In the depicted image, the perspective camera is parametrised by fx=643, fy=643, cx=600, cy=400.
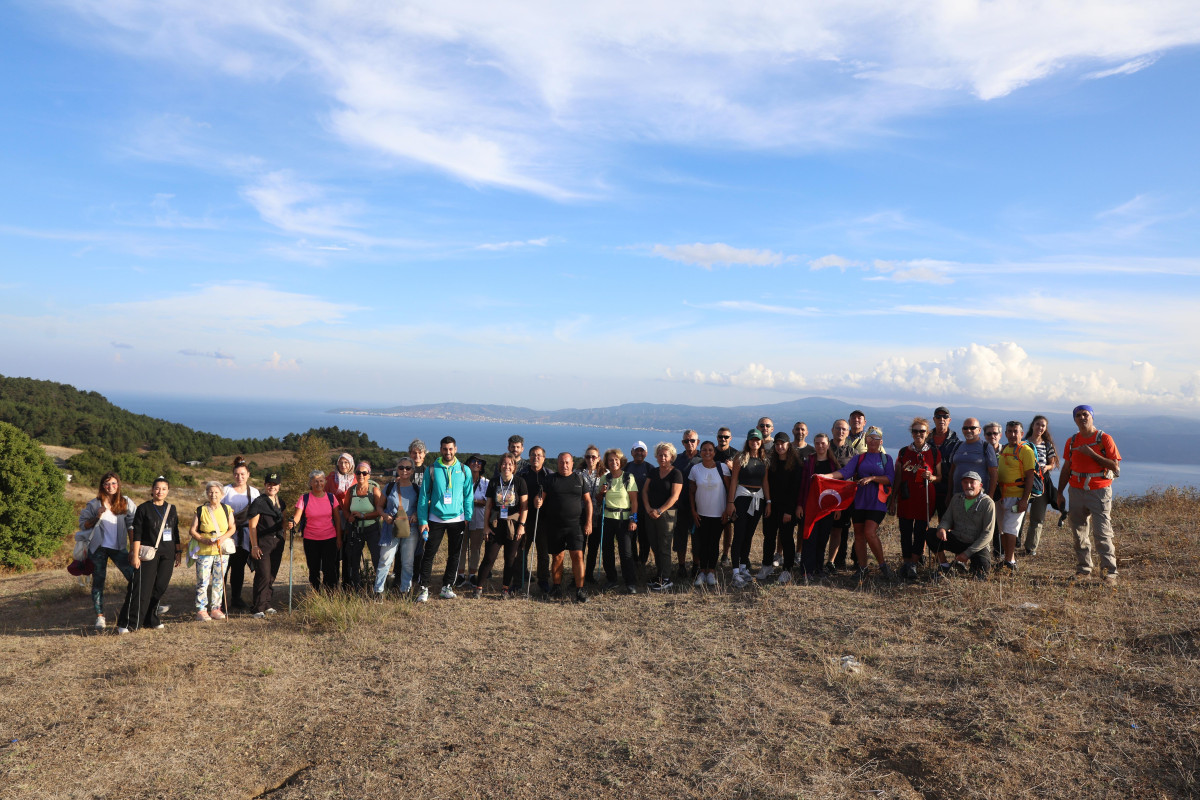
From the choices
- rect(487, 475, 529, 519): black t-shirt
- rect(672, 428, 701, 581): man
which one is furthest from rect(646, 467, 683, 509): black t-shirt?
rect(487, 475, 529, 519): black t-shirt

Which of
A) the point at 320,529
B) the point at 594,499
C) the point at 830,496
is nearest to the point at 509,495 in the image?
the point at 594,499

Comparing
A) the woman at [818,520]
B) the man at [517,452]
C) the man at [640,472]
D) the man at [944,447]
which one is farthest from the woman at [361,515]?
the man at [944,447]

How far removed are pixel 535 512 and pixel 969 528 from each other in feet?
17.0

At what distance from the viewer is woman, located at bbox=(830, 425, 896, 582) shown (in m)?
7.78

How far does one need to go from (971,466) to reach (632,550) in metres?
4.26

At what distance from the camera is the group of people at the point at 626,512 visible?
7.53m

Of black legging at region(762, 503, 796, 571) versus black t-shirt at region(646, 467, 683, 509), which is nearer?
black t-shirt at region(646, 467, 683, 509)

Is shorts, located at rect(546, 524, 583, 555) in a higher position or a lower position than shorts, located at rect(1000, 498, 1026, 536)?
lower

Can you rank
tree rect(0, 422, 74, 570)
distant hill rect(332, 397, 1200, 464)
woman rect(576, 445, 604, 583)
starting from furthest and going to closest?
distant hill rect(332, 397, 1200, 464), tree rect(0, 422, 74, 570), woman rect(576, 445, 604, 583)

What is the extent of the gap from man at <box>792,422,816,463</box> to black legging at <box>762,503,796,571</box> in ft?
2.46

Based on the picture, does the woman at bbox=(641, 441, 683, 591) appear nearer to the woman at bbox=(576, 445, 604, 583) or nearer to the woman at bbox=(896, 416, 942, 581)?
the woman at bbox=(576, 445, 604, 583)

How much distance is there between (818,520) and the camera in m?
8.15

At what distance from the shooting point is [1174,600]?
A: 6.63 meters

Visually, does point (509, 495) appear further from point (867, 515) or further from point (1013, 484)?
point (1013, 484)
